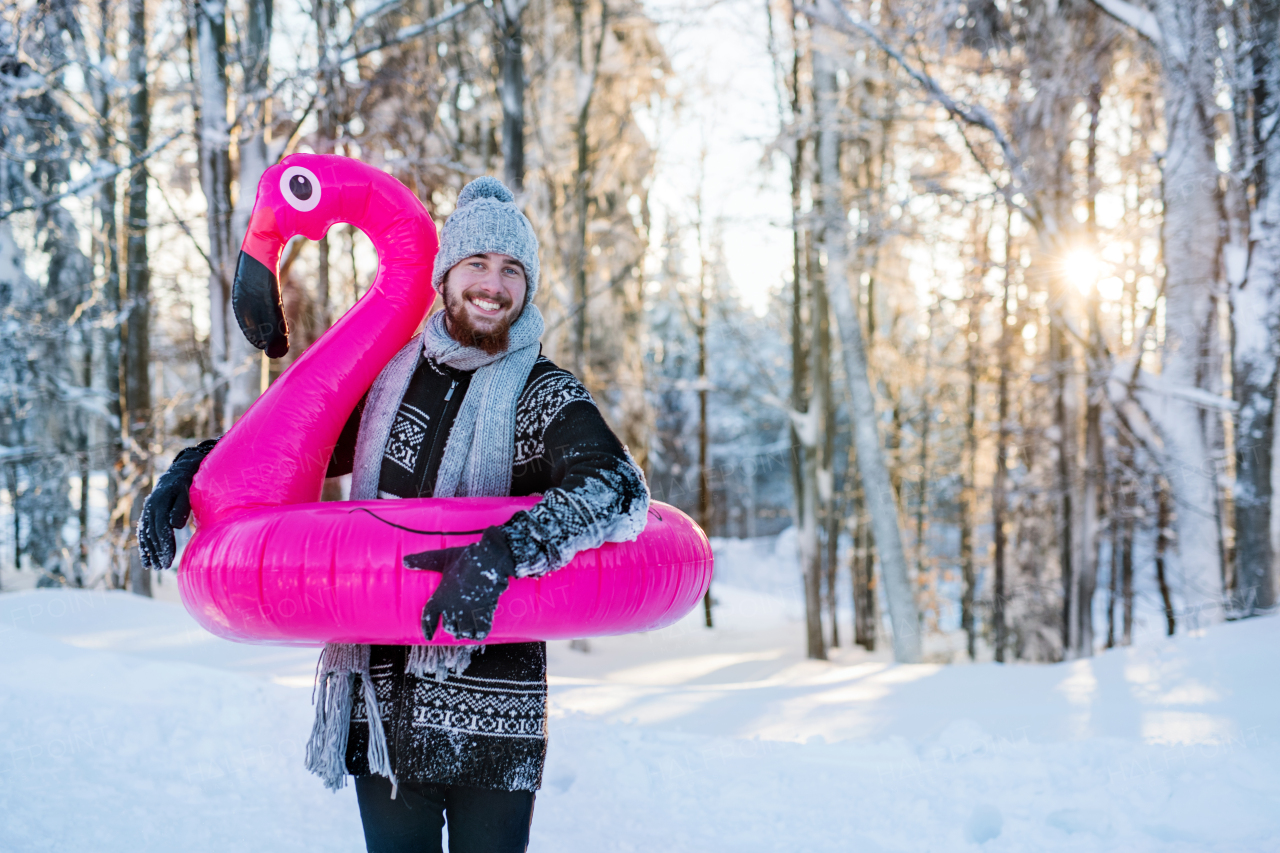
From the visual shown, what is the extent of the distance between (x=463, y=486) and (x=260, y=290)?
2.41 feet

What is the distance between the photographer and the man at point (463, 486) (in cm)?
177

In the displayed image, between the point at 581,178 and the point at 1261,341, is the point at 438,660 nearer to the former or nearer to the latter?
the point at 1261,341

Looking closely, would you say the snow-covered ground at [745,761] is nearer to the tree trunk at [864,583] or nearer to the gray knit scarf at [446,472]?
the gray knit scarf at [446,472]

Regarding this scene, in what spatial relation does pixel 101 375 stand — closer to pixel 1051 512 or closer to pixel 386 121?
pixel 386 121

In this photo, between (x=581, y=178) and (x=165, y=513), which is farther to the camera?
(x=581, y=178)

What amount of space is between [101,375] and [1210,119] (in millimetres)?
17310

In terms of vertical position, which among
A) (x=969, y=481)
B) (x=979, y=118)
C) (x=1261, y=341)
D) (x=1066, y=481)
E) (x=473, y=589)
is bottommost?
(x=969, y=481)

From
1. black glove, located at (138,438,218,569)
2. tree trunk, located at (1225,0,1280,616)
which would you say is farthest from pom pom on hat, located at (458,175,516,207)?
tree trunk, located at (1225,0,1280,616)

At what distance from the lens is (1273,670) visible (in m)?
4.48

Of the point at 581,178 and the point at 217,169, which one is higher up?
the point at 581,178

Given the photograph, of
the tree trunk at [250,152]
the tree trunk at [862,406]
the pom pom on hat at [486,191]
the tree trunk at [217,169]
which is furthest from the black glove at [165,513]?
the tree trunk at [862,406]

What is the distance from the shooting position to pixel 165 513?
6.19 ft

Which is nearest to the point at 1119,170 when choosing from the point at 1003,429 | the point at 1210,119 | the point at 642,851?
the point at 1210,119

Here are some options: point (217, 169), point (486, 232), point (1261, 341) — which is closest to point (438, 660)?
point (486, 232)
